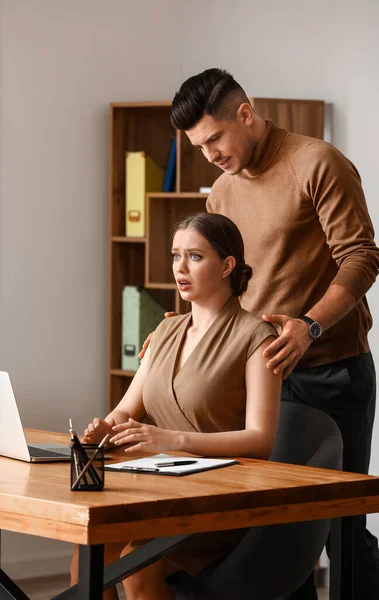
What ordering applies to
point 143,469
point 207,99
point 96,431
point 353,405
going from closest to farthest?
point 143,469 < point 96,431 < point 207,99 < point 353,405

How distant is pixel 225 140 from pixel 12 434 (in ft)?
3.16

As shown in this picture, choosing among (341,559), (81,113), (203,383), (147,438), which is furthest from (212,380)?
(81,113)

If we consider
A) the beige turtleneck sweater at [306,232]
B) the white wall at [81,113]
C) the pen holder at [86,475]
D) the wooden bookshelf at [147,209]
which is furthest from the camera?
the wooden bookshelf at [147,209]

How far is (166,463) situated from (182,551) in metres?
0.21

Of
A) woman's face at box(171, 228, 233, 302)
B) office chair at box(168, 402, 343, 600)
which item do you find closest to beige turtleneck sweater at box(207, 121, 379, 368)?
woman's face at box(171, 228, 233, 302)

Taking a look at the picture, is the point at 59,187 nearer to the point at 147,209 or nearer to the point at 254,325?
the point at 147,209

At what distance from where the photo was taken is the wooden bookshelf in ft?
13.8

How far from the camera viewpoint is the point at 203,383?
7.54ft

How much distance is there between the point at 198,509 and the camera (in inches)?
65.6

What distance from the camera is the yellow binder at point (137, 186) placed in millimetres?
4238

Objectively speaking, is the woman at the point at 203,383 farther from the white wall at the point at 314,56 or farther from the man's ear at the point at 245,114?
the white wall at the point at 314,56

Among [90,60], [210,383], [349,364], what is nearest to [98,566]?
[210,383]

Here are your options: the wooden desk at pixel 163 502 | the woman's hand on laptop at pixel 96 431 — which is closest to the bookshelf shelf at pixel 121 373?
the woman's hand on laptop at pixel 96 431

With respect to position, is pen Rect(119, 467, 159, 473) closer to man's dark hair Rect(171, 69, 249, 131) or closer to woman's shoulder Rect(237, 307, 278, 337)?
woman's shoulder Rect(237, 307, 278, 337)
